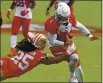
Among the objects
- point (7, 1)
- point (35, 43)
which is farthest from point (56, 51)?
point (7, 1)

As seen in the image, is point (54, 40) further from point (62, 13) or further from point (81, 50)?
point (81, 50)

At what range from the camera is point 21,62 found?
7.29 m

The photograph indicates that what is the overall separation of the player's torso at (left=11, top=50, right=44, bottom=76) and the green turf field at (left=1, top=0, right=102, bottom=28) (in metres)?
8.02

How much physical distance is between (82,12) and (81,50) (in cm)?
514

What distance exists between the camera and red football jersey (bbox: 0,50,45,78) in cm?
729

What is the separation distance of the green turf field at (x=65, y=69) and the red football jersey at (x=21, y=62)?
6.61 feet

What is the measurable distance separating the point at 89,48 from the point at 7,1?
691 centimetres

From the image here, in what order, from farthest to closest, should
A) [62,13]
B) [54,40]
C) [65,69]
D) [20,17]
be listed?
1. [20,17]
2. [65,69]
3. [54,40]
4. [62,13]

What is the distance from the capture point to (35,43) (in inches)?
291

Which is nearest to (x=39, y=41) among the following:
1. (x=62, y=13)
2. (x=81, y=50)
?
(x=62, y=13)

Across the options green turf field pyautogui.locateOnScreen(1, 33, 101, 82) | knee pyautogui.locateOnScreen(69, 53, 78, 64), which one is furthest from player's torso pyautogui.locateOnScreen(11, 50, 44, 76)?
green turf field pyautogui.locateOnScreen(1, 33, 101, 82)

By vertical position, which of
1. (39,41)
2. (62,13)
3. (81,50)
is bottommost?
(81,50)

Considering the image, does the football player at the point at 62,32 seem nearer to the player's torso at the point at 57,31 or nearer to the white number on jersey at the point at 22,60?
the player's torso at the point at 57,31

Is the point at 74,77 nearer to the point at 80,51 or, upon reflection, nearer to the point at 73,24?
the point at 73,24
